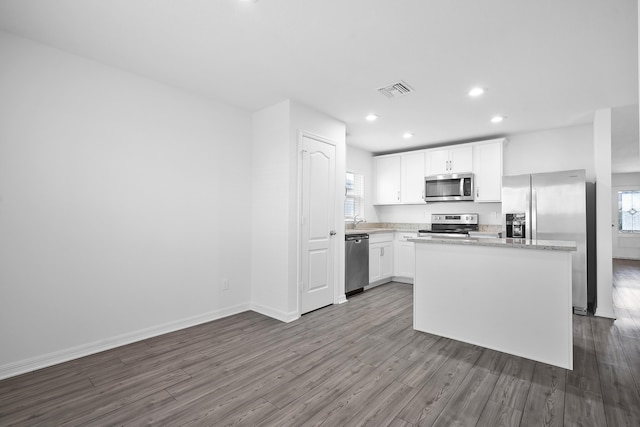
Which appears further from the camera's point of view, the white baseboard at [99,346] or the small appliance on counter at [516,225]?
the small appliance on counter at [516,225]

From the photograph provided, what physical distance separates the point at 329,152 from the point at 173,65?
2.04m

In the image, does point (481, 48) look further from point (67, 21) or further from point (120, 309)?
point (120, 309)

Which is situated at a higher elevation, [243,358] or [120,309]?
[120,309]

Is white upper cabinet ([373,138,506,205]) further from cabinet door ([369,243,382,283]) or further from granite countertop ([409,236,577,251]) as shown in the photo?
granite countertop ([409,236,577,251])

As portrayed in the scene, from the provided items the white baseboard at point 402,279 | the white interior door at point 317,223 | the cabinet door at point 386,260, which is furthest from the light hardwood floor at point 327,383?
the white baseboard at point 402,279

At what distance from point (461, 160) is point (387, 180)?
1415 millimetres

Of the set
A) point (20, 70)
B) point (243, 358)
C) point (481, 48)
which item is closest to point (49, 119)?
point (20, 70)

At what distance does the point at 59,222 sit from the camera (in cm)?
256

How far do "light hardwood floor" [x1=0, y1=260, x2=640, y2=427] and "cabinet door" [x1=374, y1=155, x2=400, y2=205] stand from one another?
3285mm

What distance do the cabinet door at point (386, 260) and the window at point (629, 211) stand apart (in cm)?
835

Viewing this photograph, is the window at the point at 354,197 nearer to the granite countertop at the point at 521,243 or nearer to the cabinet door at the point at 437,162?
the cabinet door at the point at 437,162

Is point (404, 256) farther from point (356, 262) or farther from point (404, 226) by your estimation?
point (356, 262)

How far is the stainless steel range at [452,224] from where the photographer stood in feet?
17.4

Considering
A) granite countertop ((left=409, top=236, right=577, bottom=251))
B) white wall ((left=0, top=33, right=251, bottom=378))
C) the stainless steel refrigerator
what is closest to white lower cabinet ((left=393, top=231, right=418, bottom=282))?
the stainless steel refrigerator
